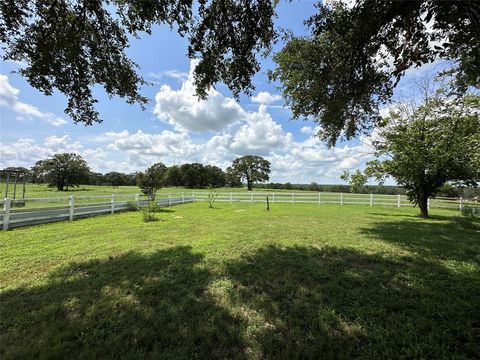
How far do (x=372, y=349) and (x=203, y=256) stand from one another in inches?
156

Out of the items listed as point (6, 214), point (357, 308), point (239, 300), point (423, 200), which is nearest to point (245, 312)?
point (239, 300)

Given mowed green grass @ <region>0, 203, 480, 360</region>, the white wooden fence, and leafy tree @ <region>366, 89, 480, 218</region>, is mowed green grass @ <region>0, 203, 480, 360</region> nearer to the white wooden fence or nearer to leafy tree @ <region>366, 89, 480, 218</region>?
the white wooden fence

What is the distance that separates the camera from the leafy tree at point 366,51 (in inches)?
194

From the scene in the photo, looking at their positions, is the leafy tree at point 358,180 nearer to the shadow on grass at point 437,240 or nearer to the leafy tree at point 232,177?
the shadow on grass at point 437,240

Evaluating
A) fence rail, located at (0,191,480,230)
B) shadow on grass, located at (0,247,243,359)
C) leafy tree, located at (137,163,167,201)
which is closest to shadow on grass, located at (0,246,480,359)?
shadow on grass, located at (0,247,243,359)

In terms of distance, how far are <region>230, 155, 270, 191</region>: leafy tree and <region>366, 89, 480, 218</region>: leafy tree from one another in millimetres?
61598

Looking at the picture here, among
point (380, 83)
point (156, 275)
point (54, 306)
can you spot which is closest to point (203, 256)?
point (156, 275)

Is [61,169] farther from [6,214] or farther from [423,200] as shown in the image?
[423,200]

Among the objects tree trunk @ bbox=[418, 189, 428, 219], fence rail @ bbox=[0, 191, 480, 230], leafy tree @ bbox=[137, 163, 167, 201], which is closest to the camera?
fence rail @ bbox=[0, 191, 480, 230]

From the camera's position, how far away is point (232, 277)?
472 cm

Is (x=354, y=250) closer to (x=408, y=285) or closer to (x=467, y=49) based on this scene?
(x=408, y=285)

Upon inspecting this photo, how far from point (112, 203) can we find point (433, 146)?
57.3 ft

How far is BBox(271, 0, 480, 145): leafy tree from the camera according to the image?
4934mm

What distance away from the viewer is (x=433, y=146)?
12.9 metres
